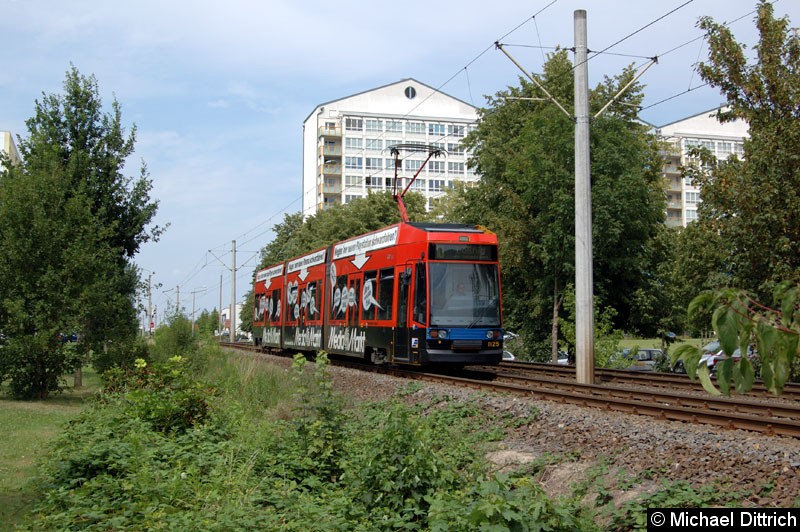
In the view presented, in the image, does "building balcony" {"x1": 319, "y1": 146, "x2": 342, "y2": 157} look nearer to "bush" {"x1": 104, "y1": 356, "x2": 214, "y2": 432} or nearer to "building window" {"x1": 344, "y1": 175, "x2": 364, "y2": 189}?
"building window" {"x1": 344, "y1": 175, "x2": 364, "y2": 189}

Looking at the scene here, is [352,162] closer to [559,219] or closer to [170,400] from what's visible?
[559,219]

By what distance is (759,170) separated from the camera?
1711cm

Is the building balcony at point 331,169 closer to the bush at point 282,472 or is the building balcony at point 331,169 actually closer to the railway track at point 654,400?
the railway track at point 654,400

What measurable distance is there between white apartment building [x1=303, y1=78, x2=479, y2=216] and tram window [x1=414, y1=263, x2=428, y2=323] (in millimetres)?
77523

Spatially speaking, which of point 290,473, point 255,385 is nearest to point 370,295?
point 255,385

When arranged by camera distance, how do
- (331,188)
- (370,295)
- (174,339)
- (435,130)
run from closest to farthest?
(370,295), (174,339), (435,130), (331,188)

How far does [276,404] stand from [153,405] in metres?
4.23

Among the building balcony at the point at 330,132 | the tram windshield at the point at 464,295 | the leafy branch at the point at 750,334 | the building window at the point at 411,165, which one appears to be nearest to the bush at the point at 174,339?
the tram windshield at the point at 464,295

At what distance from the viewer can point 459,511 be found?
6270mm

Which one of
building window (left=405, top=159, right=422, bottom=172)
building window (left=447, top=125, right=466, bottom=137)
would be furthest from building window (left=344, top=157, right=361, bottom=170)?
building window (left=447, top=125, right=466, bottom=137)

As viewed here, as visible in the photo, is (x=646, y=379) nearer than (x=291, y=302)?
Yes

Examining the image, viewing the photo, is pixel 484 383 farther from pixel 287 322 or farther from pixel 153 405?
pixel 287 322

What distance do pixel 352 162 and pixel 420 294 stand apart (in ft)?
264

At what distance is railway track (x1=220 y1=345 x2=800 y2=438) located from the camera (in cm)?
952
